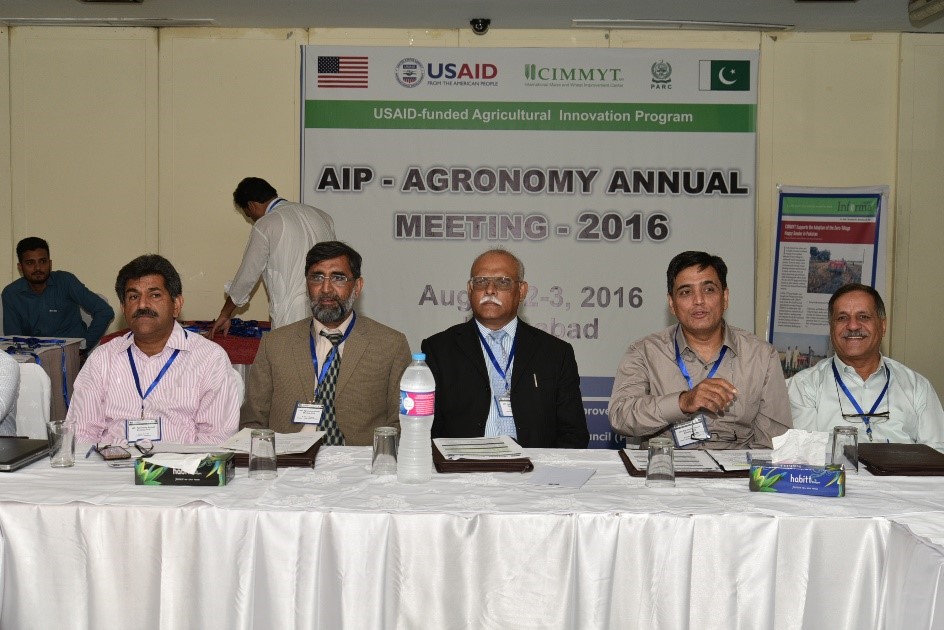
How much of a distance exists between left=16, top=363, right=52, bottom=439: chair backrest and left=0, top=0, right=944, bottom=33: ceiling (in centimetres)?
313

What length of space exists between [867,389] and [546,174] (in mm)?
3556

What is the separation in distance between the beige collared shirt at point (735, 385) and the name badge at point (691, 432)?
0.78ft

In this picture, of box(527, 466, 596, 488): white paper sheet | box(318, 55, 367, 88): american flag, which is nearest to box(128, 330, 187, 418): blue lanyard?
box(527, 466, 596, 488): white paper sheet

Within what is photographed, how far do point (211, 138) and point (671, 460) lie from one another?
16.7 feet

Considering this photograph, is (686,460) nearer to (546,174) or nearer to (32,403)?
(32,403)

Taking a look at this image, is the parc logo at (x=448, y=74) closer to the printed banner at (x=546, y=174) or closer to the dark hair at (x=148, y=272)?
the printed banner at (x=546, y=174)

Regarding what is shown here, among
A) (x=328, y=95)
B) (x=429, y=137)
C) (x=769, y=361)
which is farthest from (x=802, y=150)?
(x=769, y=361)

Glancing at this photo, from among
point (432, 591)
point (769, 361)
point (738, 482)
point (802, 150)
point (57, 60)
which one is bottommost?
point (432, 591)

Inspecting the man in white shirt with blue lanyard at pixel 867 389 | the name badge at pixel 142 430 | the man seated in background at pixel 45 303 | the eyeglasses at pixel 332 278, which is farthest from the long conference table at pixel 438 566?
the man seated in background at pixel 45 303

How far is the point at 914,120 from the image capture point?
6488mm

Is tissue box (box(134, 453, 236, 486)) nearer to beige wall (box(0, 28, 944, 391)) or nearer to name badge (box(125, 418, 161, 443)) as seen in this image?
name badge (box(125, 418, 161, 443))

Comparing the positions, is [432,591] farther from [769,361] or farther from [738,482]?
[769,361]

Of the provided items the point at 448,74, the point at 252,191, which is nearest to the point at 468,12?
the point at 448,74

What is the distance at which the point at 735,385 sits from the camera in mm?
3189
